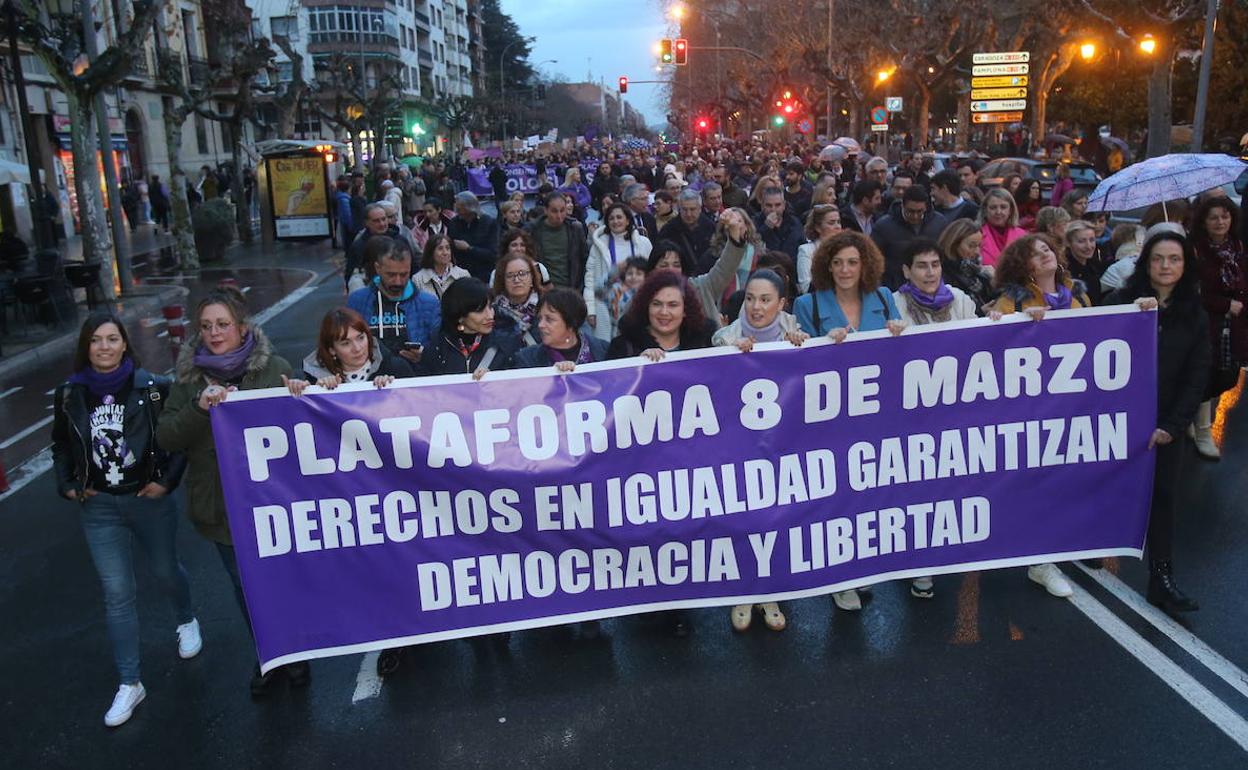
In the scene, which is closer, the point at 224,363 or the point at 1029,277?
the point at 224,363

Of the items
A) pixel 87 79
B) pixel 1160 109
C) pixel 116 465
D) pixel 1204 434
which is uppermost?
pixel 87 79

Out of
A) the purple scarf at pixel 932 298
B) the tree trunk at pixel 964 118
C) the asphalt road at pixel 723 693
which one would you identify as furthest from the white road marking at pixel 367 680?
the tree trunk at pixel 964 118

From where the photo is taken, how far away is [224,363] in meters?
4.17

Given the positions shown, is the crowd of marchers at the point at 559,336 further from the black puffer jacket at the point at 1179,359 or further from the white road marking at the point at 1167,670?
the white road marking at the point at 1167,670

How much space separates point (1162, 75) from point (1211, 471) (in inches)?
781

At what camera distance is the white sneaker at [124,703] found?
13.8 ft

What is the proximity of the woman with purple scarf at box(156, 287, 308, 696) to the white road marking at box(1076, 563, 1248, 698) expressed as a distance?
4.00 meters

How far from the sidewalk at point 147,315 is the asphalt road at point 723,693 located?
161cm

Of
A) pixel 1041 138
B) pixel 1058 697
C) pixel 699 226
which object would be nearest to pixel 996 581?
pixel 1058 697

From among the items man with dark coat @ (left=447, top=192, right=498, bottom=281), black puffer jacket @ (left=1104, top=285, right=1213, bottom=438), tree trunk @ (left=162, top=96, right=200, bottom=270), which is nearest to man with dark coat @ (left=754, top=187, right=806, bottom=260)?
man with dark coat @ (left=447, top=192, right=498, bottom=281)

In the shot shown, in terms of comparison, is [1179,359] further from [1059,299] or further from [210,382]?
[210,382]

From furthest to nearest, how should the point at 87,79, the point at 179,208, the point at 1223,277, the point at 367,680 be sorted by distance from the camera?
the point at 179,208
the point at 87,79
the point at 1223,277
the point at 367,680

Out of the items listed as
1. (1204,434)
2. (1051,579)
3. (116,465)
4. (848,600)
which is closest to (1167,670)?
(1051,579)

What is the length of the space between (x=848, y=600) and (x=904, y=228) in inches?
155
